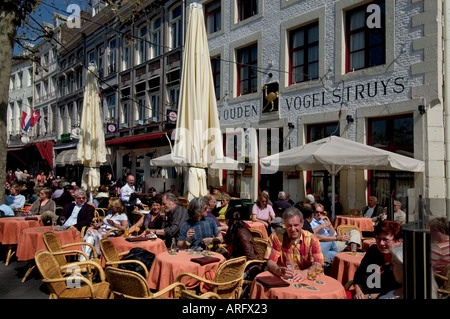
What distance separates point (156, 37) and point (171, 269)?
16.1m

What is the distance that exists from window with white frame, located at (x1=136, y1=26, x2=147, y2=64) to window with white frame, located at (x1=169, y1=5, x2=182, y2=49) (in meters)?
2.38

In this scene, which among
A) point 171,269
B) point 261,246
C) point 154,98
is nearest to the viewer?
point 171,269

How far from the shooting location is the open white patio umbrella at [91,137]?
11867 mm

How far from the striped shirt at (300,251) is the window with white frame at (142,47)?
16.8 m

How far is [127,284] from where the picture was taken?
2.88 metres

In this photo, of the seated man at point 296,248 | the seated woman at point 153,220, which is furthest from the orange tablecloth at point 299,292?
the seated woman at point 153,220

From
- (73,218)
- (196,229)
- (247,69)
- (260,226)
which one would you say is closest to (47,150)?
(247,69)

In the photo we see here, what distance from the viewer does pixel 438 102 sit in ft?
25.2

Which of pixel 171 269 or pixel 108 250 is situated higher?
pixel 108 250

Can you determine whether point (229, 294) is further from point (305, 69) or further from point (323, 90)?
point (305, 69)

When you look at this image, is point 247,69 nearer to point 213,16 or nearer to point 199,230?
point 213,16

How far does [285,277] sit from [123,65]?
19.5 meters

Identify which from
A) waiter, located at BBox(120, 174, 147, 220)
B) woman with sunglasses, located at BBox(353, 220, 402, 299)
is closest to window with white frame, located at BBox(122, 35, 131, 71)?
waiter, located at BBox(120, 174, 147, 220)
